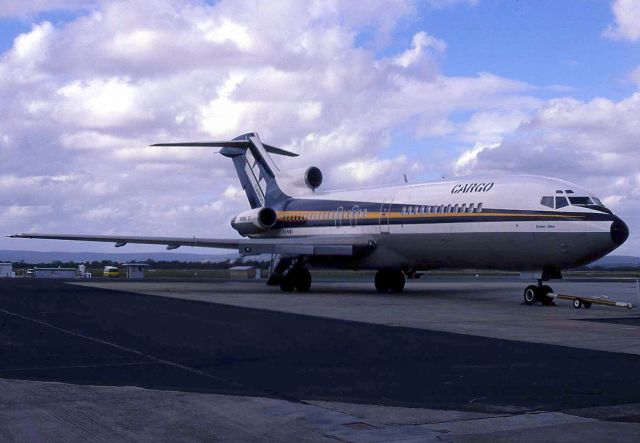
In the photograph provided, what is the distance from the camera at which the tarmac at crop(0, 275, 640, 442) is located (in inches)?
260

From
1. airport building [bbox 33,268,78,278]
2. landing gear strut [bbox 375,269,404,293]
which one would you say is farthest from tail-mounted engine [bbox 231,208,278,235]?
airport building [bbox 33,268,78,278]

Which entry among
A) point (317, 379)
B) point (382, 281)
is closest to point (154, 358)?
point (317, 379)

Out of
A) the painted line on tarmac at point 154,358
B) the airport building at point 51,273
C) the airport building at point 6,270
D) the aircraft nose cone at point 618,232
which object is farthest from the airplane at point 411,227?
the airport building at point 6,270

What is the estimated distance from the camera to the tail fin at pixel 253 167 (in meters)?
36.9

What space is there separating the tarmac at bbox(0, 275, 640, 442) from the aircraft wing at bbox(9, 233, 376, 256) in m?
11.1

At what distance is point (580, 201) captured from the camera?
21719 millimetres

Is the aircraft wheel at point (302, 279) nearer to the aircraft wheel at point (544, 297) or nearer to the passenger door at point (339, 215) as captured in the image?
the passenger door at point (339, 215)

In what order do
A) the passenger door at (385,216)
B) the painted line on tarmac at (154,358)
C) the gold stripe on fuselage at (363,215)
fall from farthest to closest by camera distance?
the passenger door at (385,216) < the gold stripe on fuselage at (363,215) < the painted line on tarmac at (154,358)

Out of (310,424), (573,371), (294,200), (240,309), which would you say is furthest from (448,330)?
(294,200)

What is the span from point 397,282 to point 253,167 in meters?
10.8

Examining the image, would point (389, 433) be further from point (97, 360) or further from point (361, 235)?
point (361, 235)

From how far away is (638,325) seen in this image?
16.8 metres

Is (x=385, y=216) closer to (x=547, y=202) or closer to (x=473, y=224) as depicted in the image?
(x=473, y=224)

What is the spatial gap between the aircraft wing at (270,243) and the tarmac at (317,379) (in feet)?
36.5
